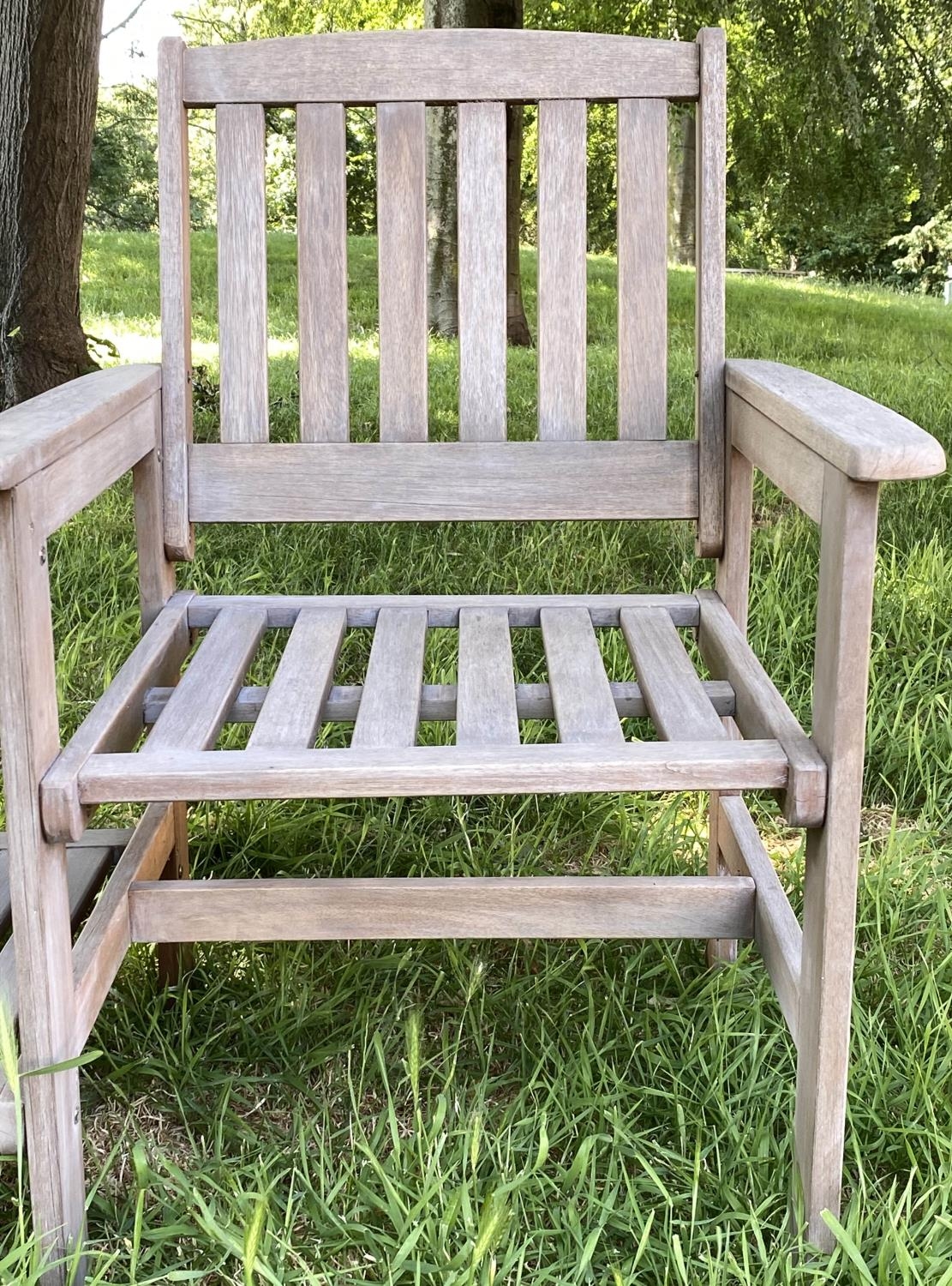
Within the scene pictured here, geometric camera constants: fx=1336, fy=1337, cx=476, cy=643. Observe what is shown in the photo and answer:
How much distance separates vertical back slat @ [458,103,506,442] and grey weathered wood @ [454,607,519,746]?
0.80 ft

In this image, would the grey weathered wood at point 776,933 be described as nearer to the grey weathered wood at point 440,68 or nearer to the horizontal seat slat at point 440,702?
the horizontal seat slat at point 440,702

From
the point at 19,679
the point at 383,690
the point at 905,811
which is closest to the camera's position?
the point at 19,679

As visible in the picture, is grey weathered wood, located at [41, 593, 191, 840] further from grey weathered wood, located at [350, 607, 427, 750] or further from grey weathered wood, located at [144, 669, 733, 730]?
grey weathered wood, located at [350, 607, 427, 750]

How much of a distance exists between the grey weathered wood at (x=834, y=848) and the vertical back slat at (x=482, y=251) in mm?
614

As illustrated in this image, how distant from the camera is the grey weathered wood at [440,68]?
5.27ft

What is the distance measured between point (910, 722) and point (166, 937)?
138 centimetres

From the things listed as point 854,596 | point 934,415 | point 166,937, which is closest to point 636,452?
point 854,596

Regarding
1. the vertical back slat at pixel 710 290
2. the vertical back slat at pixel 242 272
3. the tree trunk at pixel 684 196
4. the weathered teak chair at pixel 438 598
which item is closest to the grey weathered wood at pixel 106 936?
the weathered teak chair at pixel 438 598

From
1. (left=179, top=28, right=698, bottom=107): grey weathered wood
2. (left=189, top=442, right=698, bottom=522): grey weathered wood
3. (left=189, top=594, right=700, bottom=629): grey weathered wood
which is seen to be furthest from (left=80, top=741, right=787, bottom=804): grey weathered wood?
(left=179, top=28, right=698, bottom=107): grey weathered wood

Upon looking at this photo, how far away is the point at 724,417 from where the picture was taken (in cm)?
162

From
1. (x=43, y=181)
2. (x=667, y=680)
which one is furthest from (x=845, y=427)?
(x=43, y=181)

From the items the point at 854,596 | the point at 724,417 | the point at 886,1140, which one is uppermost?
the point at 724,417

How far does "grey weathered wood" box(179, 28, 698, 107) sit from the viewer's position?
1605 mm

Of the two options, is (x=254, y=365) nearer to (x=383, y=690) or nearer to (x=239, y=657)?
(x=239, y=657)
